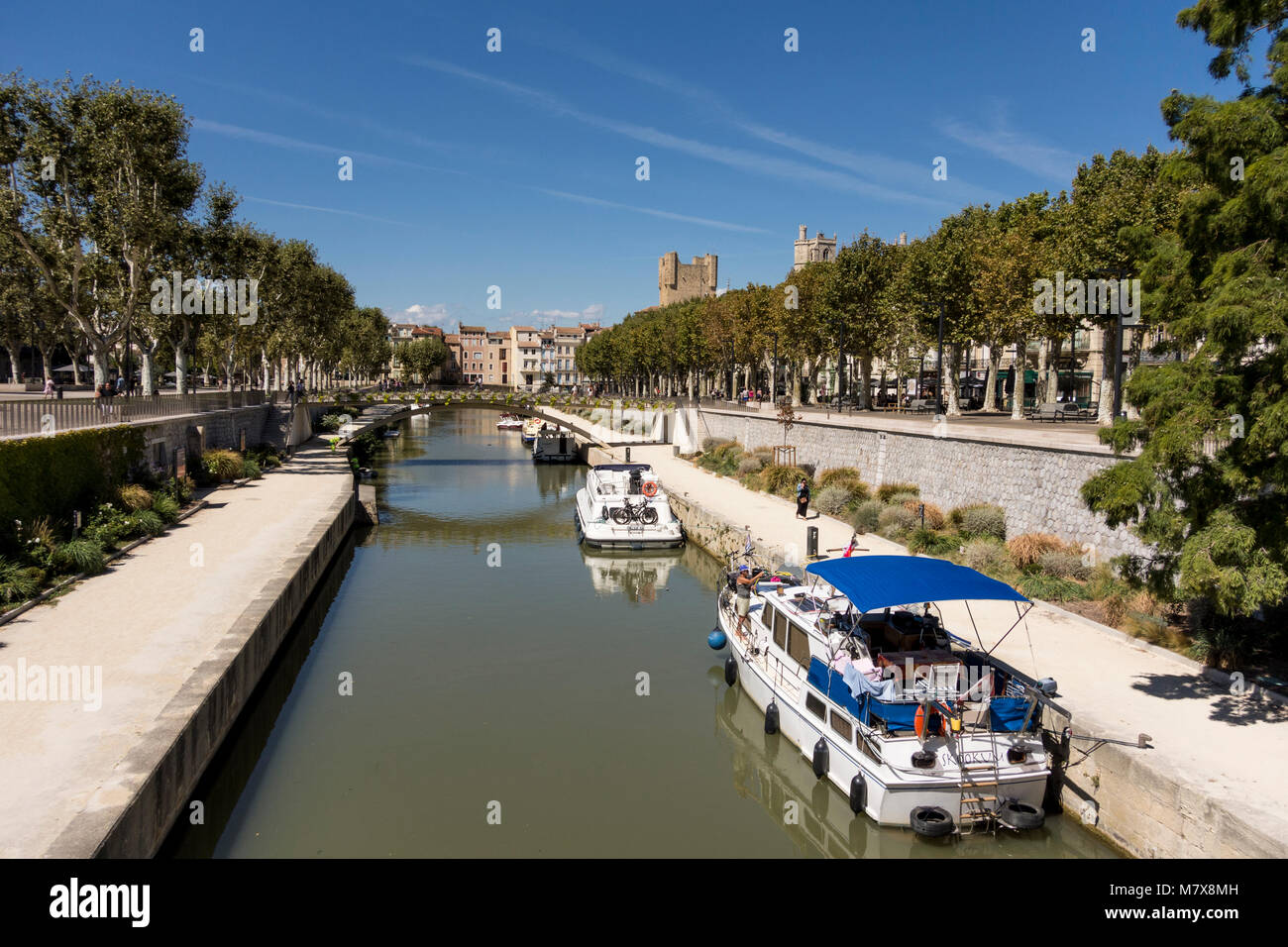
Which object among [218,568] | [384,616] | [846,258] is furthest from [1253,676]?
[846,258]

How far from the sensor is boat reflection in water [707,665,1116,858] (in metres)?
Result: 11.6

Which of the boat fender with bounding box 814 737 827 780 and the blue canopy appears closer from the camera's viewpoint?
the blue canopy

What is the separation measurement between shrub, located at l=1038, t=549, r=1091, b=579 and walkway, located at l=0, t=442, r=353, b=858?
17562 mm

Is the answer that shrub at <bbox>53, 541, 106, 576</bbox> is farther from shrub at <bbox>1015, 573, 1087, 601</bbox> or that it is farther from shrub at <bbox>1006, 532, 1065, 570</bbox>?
shrub at <bbox>1006, 532, 1065, 570</bbox>

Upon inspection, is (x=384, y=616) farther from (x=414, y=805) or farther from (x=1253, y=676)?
(x=1253, y=676)

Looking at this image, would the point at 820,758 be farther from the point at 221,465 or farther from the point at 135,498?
the point at 221,465

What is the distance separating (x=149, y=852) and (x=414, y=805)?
12.3ft

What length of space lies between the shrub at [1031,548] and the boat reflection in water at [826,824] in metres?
8.40

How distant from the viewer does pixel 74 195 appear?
107 ft

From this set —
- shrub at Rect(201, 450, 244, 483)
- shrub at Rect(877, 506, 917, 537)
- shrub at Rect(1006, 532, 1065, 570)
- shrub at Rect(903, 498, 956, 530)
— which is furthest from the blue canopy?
shrub at Rect(201, 450, 244, 483)

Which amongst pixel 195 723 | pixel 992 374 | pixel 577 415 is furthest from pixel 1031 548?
pixel 577 415

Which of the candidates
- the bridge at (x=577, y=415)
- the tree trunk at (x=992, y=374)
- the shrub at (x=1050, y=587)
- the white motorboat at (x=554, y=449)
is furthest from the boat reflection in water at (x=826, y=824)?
the white motorboat at (x=554, y=449)

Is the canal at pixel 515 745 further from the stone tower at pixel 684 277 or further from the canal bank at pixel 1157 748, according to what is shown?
the stone tower at pixel 684 277

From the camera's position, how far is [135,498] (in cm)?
2497
